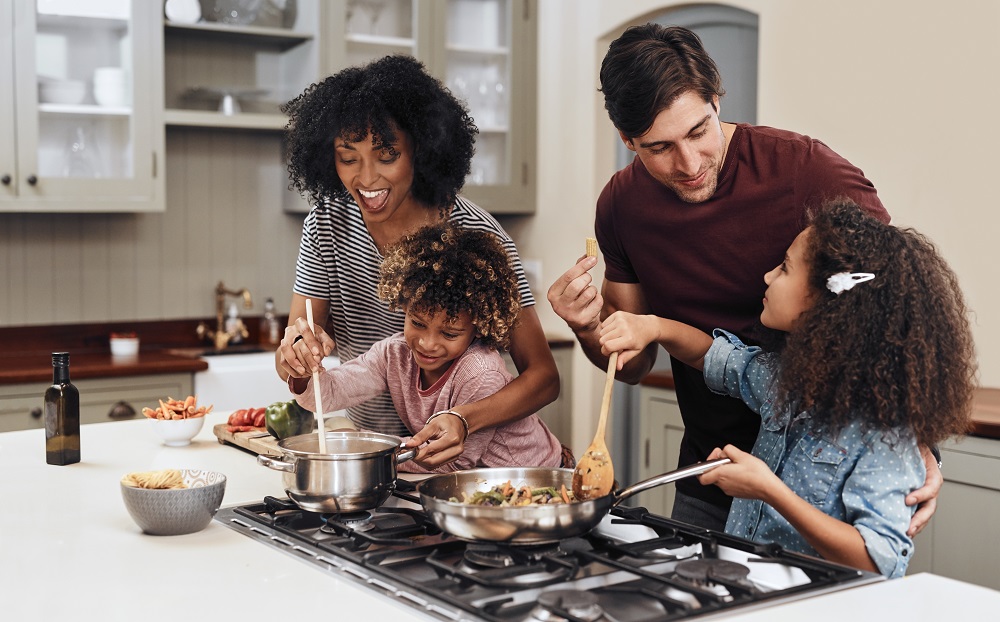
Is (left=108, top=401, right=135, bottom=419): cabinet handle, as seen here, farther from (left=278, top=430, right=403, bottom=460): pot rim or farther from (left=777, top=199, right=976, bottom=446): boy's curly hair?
(left=777, top=199, right=976, bottom=446): boy's curly hair

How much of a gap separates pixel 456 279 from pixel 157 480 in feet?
2.27

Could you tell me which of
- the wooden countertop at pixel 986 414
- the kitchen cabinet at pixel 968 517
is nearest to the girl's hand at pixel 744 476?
the wooden countertop at pixel 986 414

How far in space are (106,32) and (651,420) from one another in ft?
7.97

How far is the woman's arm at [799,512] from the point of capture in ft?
4.66

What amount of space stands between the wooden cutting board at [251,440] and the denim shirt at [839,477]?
0.90m

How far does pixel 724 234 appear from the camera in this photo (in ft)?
6.40

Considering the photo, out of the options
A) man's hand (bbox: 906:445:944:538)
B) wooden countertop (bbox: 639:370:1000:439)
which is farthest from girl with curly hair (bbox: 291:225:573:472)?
wooden countertop (bbox: 639:370:1000:439)

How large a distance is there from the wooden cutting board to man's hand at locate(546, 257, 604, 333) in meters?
0.62

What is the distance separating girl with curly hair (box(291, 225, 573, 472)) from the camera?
2006mm

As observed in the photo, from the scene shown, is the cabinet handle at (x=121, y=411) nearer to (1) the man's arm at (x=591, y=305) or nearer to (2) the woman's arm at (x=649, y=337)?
(1) the man's arm at (x=591, y=305)

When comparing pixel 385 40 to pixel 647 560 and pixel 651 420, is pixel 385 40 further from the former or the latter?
pixel 647 560

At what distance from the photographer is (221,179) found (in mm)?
4445

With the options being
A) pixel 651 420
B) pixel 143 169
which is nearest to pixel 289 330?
pixel 651 420

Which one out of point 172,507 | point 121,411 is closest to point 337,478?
point 172,507
